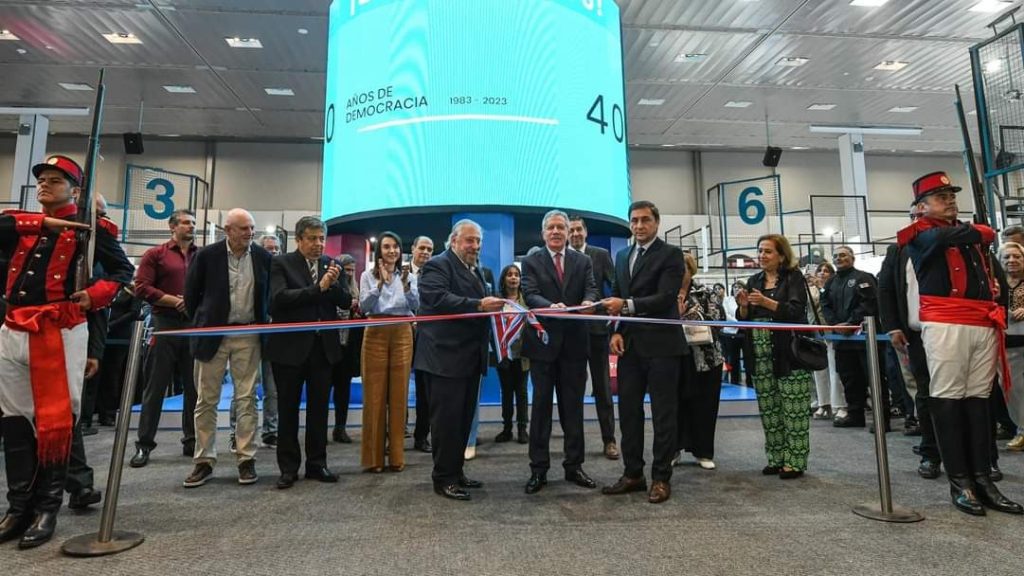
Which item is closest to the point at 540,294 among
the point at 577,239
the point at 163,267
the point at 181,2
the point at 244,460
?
the point at 577,239

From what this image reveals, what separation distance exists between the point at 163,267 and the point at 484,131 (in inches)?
117

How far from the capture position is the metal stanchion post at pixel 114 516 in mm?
2184

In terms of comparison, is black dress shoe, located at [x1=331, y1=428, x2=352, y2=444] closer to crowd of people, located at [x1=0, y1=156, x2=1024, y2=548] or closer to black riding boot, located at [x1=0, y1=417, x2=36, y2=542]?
crowd of people, located at [x1=0, y1=156, x2=1024, y2=548]

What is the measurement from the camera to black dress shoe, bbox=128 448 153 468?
3621 millimetres

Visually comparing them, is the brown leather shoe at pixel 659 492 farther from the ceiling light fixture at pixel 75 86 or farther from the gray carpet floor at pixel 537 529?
the ceiling light fixture at pixel 75 86

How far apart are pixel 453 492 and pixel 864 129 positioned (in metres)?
15.4

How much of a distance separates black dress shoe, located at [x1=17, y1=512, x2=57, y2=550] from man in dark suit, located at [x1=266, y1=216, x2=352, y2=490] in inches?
39.2

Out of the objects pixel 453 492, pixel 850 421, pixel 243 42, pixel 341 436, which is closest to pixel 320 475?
pixel 453 492

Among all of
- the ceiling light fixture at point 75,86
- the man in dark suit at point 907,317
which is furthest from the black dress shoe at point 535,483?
the ceiling light fixture at point 75,86

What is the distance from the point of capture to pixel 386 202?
5.57 m

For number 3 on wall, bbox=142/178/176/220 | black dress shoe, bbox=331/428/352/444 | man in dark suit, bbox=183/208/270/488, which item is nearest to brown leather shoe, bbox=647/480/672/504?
Answer: man in dark suit, bbox=183/208/270/488

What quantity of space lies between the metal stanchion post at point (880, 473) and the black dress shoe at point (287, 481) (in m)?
2.84

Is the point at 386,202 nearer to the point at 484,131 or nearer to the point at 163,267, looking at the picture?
the point at 484,131

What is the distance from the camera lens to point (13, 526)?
7.61 ft
